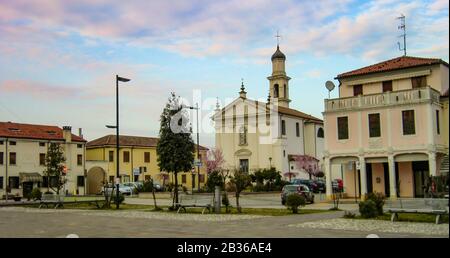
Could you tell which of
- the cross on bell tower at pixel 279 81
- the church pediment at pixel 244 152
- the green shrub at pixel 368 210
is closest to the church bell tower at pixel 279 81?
the cross on bell tower at pixel 279 81

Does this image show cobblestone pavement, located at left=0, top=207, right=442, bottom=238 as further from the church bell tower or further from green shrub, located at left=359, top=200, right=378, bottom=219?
the church bell tower

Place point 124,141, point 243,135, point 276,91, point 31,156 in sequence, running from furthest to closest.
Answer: point 276,91
point 124,141
point 243,135
point 31,156

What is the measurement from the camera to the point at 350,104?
120 feet

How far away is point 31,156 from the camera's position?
58531 mm

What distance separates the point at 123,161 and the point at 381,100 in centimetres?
4202

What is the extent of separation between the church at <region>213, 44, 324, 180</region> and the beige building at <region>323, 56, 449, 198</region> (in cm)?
2614

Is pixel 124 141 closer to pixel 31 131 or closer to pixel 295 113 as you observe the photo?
pixel 31 131

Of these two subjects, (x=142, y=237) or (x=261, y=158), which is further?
(x=261, y=158)

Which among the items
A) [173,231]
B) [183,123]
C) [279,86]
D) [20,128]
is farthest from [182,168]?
[279,86]

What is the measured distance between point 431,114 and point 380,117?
4292mm

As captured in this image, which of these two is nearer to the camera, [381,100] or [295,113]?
[381,100]

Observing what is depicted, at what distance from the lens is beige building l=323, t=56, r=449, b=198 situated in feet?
109

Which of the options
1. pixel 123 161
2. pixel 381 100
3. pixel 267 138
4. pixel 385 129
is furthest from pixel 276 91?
pixel 385 129
